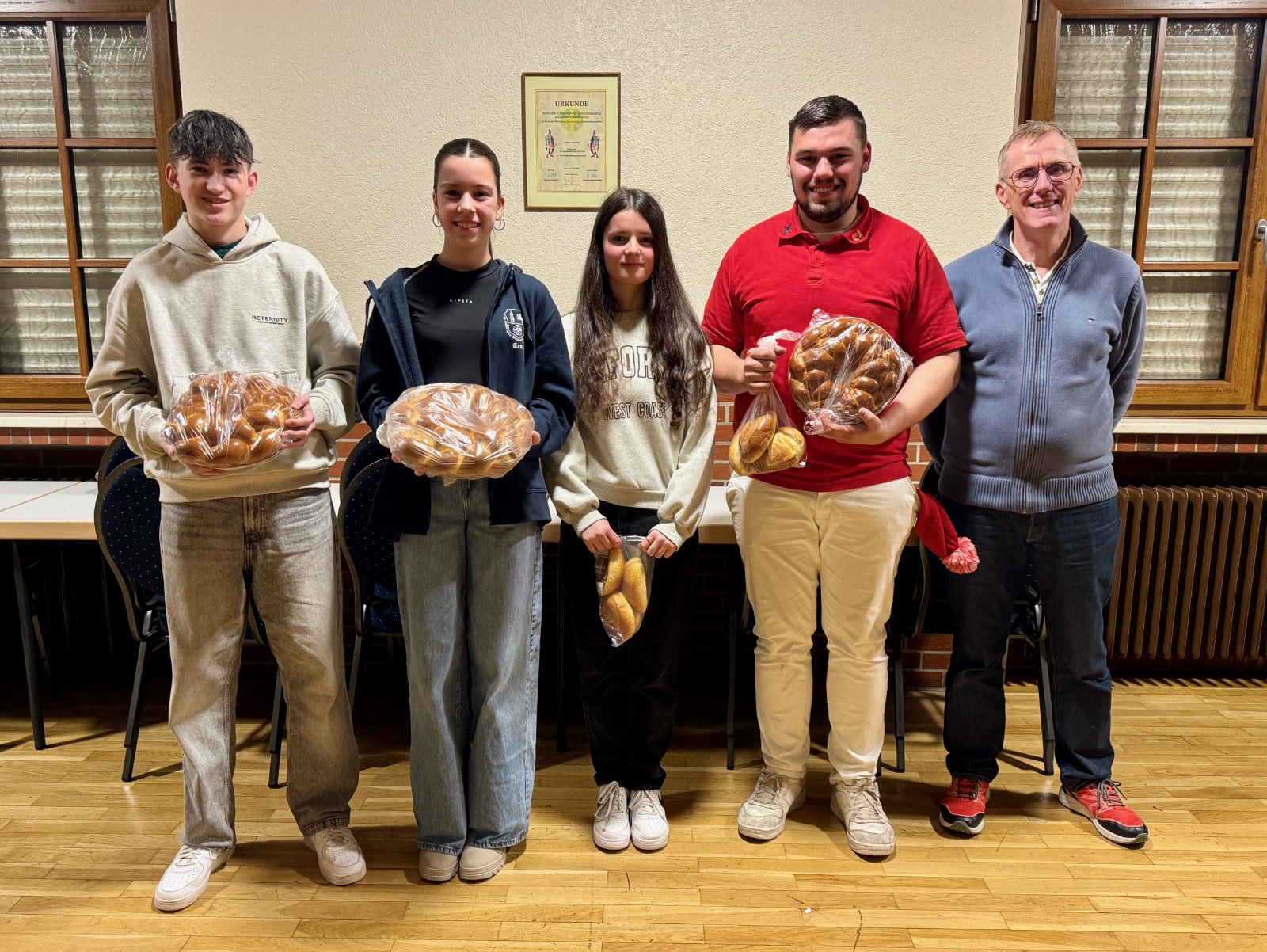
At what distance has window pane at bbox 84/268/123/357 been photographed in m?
3.22

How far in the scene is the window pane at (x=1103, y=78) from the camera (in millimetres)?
3074

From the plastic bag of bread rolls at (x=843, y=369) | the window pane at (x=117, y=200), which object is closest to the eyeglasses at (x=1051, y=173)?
the plastic bag of bread rolls at (x=843, y=369)

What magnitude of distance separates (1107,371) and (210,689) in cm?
231

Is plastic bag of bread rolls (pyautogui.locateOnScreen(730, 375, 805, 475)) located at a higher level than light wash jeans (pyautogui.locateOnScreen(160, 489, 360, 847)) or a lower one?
higher

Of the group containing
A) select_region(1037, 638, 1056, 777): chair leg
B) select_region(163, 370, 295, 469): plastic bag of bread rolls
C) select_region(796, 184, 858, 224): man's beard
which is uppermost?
select_region(796, 184, 858, 224): man's beard

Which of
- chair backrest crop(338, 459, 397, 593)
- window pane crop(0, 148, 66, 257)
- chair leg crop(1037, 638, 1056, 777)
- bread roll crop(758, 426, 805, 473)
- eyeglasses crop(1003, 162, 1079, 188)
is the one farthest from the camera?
window pane crop(0, 148, 66, 257)

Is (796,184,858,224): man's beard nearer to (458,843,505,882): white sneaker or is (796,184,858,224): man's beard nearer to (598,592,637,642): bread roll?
(598,592,637,642): bread roll

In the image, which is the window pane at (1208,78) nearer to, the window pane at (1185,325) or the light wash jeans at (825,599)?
the window pane at (1185,325)

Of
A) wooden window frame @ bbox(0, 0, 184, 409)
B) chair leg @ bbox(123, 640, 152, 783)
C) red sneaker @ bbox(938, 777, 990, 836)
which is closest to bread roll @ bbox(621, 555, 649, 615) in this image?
red sneaker @ bbox(938, 777, 990, 836)

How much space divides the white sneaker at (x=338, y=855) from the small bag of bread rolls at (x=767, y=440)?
130 cm

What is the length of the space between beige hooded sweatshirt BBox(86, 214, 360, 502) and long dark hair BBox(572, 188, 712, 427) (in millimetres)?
596

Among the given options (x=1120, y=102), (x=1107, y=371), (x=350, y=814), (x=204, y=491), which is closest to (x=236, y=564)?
(x=204, y=491)

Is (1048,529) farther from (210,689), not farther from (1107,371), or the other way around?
(210,689)

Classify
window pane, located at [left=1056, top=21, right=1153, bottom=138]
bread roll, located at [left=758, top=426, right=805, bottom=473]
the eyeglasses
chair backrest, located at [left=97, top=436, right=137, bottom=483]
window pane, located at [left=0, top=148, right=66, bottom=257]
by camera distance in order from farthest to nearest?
window pane, located at [left=0, top=148, right=66, bottom=257]
window pane, located at [left=1056, top=21, right=1153, bottom=138]
chair backrest, located at [left=97, top=436, right=137, bottom=483]
the eyeglasses
bread roll, located at [left=758, top=426, right=805, bottom=473]
